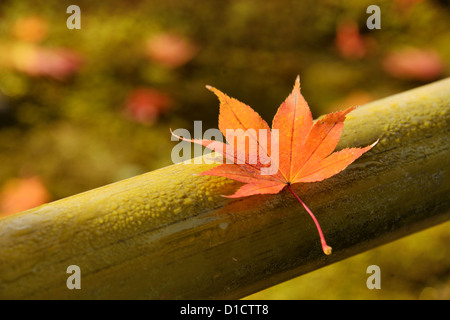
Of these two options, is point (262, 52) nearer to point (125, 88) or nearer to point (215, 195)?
point (125, 88)

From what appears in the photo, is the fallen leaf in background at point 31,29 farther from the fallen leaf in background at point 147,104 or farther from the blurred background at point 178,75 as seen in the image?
the fallen leaf in background at point 147,104

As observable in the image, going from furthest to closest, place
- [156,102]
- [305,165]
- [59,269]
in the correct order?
[156,102] → [305,165] → [59,269]

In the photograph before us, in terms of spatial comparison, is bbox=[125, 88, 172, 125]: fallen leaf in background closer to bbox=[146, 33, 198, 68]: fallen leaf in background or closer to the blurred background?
the blurred background

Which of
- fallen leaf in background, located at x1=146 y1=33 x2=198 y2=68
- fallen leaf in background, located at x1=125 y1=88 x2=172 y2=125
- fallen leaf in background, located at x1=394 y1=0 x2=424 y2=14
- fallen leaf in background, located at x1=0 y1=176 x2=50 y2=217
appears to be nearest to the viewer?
fallen leaf in background, located at x1=0 y1=176 x2=50 y2=217

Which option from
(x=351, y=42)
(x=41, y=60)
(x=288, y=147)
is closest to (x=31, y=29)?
(x=41, y=60)

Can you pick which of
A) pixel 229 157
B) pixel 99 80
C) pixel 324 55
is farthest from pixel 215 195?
pixel 324 55

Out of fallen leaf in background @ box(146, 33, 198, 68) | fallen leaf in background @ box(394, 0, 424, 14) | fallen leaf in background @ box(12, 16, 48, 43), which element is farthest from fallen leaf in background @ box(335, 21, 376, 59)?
fallen leaf in background @ box(12, 16, 48, 43)

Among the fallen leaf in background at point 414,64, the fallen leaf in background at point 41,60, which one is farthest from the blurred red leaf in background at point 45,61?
the fallen leaf in background at point 414,64
